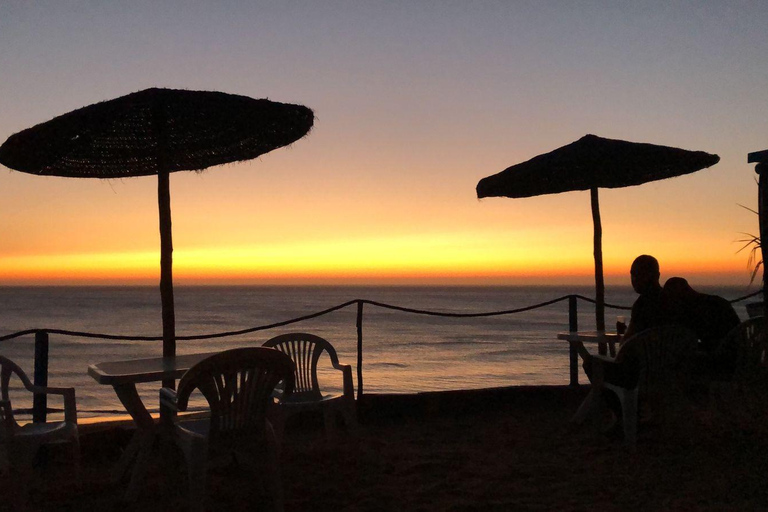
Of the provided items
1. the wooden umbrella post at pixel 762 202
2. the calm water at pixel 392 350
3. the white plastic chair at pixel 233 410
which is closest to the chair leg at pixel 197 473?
the white plastic chair at pixel 233 410

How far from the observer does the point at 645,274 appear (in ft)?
15.6

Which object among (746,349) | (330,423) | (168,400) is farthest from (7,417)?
(746,349)

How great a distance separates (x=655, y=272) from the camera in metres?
4.79

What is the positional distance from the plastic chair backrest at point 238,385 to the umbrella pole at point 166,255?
4.54 feet

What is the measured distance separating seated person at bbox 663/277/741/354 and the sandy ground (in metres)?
0.38

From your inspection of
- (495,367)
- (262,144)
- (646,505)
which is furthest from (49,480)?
(495,367)

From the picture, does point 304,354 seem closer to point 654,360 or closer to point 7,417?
point 7,417

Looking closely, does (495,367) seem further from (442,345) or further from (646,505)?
(646,505)

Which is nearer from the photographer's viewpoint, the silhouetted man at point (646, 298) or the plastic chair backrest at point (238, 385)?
the plastic chair backrest at point (238, 385)

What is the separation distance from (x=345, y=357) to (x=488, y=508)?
62.7 ft

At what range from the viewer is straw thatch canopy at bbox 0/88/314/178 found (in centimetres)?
383

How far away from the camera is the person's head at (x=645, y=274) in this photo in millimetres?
4758

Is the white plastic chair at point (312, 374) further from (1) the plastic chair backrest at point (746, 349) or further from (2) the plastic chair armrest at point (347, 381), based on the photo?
(1) the plastic chair backrest at point (746, 349)

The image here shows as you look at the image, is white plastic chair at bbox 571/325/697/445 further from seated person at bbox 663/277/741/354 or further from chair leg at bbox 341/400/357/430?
chair leg at bbox 341/400/357/430
